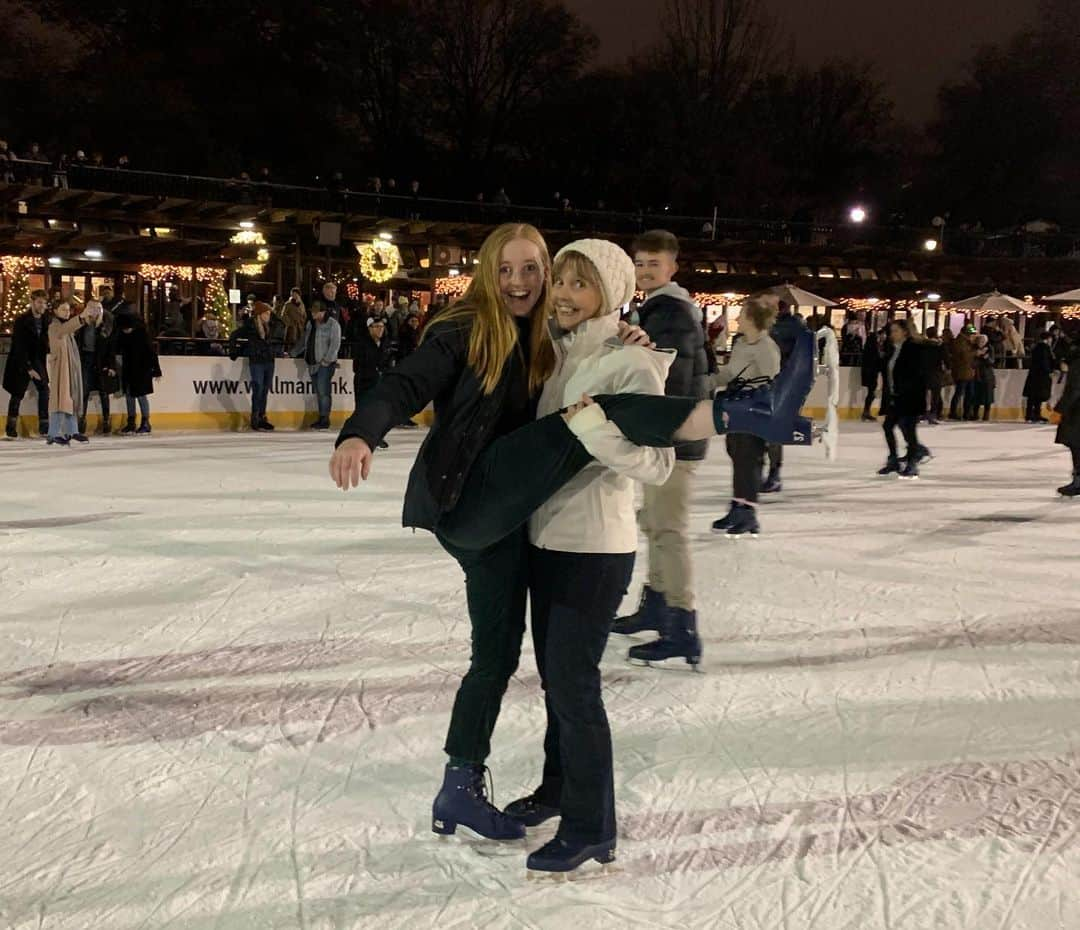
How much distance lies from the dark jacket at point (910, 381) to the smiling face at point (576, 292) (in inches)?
272

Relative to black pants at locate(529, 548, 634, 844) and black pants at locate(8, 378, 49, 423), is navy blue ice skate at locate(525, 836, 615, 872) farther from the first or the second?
black pants at locate(8, 378, 49, 423)

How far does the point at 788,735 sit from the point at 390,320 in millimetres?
11243

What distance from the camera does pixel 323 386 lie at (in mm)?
12477

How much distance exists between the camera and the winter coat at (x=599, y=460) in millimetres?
2121

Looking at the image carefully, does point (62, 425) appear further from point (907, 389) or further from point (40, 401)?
point (907, 389)

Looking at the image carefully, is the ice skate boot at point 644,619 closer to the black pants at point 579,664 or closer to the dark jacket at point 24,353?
the black pants at point 579,664

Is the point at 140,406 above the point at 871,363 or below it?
below

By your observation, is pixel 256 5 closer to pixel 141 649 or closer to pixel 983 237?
pixel 983 237

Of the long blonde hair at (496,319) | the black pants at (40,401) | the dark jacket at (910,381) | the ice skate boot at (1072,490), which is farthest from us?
the black pants at (40,401)

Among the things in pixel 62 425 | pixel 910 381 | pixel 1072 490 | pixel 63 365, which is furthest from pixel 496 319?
pixel 62 425

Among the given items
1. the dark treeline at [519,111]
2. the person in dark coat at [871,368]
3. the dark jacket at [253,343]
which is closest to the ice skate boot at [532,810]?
the dark jacket at [253,343]

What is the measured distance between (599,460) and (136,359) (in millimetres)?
9967

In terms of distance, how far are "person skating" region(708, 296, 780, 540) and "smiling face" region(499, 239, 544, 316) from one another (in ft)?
12.8

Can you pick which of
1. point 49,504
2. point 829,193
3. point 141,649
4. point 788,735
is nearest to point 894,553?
point 788,735
